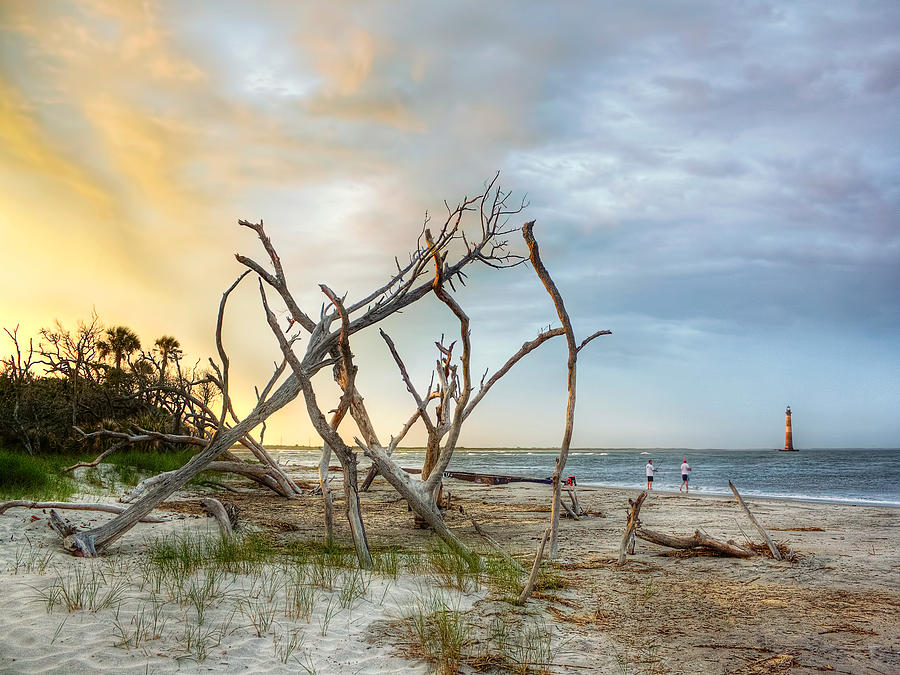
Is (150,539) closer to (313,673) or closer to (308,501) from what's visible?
(313,673)

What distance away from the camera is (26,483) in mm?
9828

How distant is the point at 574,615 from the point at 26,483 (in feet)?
28.7

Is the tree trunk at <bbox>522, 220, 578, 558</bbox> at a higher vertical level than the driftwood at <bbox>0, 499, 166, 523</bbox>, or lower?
higher

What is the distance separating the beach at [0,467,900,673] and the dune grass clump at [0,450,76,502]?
1001mm

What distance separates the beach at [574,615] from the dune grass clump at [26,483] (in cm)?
100

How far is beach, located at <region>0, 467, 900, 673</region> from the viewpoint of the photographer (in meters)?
4.31

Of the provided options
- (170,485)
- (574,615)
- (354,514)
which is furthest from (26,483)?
(574,615)

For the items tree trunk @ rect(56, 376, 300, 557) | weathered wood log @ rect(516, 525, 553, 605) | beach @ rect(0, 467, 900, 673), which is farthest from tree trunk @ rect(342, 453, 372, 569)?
weathered wood log @ rect(516, 525, 553, 605)

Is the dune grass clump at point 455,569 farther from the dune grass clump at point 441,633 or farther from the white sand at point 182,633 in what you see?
the dune grass clump at point 441,633

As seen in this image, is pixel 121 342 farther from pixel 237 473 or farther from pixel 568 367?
pixel 568 367

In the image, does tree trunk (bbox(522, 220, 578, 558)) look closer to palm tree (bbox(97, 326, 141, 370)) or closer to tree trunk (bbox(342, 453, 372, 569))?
tree trunk (bbox(342, 453, 372, 569))

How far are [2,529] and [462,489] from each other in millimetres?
17031

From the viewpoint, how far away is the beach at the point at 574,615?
431 cm

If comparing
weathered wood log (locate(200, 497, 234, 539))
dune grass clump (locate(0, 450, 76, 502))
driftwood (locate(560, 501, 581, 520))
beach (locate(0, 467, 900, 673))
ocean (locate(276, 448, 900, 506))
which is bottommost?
ocean (locate(276, 448, 900, 506))
